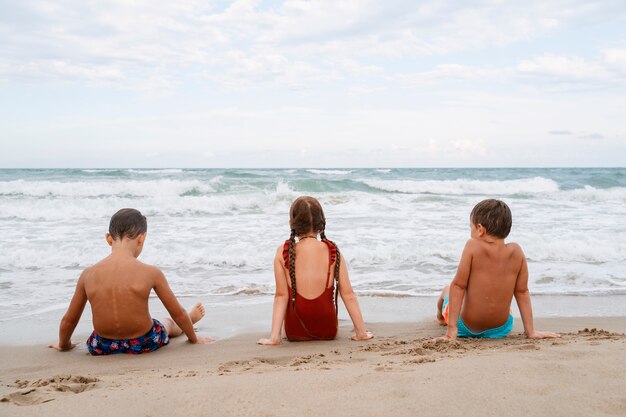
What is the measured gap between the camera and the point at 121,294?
3705 millimetres

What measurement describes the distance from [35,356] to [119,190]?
794 inches

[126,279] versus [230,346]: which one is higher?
[126,279]

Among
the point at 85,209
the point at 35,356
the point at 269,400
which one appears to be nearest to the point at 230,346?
the point at 35,356

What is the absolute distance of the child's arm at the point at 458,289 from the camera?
3.77 metres

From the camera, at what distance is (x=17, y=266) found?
744 cm

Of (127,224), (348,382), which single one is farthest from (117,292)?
(348,382)

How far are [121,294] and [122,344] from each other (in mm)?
382

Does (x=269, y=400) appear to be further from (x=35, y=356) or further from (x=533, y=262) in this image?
(x=533, y=262)

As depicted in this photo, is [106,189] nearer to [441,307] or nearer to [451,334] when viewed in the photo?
[441,307]

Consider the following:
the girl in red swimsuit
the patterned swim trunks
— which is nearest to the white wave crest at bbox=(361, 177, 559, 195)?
the girl in red swimsuit

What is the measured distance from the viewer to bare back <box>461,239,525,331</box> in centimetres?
376

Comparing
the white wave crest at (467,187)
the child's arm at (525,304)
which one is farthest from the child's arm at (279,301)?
the white wave crest at (467,187)

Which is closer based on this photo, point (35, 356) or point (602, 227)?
point (35, 356)

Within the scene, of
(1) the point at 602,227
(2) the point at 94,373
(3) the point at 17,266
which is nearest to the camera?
(2) the point at 94,373
